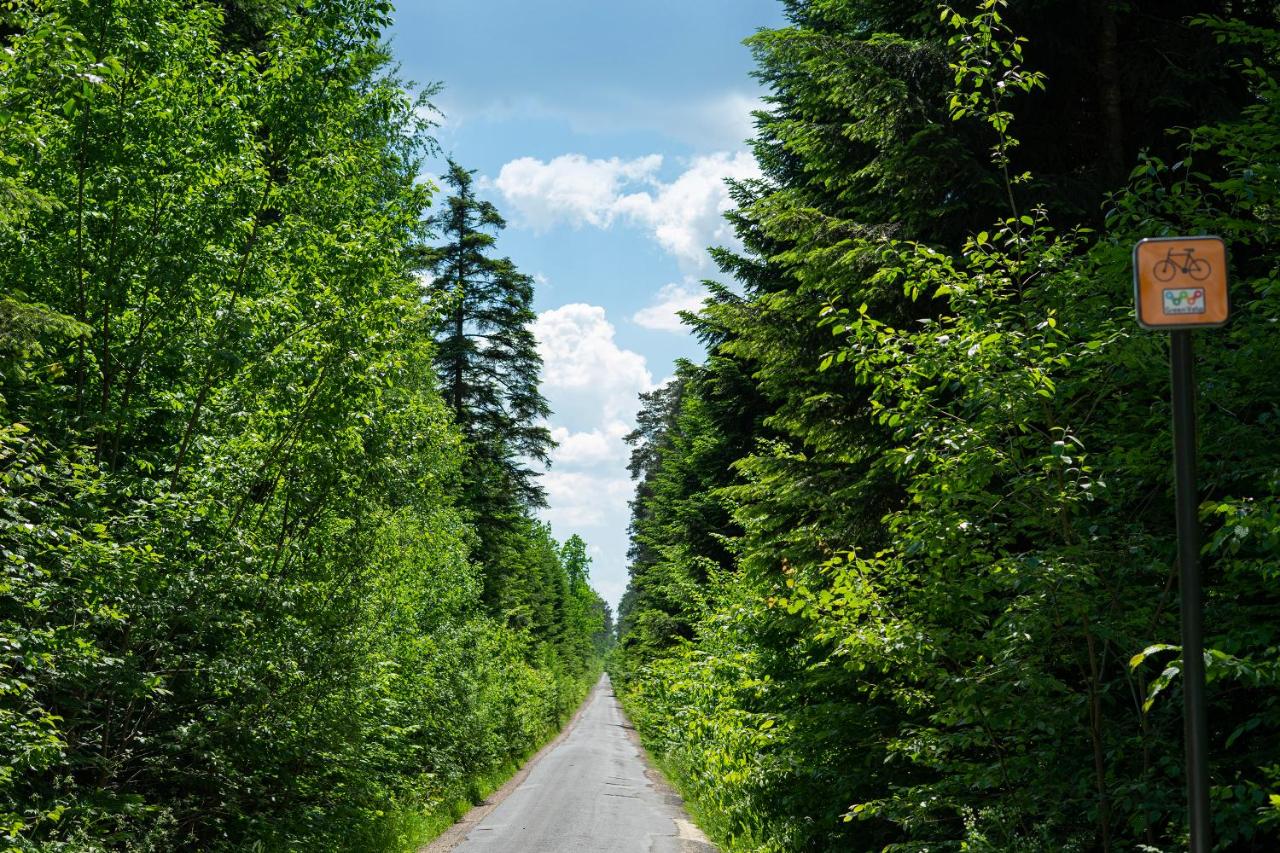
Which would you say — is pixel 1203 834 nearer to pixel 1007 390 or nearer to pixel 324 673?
pixel 1007 390

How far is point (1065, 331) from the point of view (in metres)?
5.43

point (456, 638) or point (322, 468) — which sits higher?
point (322, 468)

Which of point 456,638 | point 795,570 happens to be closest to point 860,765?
point 795,570

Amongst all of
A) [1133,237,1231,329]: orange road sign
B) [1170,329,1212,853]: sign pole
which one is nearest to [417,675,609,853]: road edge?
[1170,329,1212,853]: sign pole

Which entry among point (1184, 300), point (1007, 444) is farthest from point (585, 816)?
point (1184, 300)

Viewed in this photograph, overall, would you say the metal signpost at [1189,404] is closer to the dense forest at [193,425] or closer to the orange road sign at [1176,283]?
the orange road sign at [1176,283]

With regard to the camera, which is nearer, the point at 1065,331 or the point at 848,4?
the point at 1065,331

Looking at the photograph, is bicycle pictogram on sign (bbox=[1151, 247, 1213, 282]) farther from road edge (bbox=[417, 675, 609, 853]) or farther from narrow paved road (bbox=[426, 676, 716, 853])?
road edge (bbox=[417, 675, 609, 853])

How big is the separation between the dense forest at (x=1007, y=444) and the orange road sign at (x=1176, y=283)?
147 centimetres

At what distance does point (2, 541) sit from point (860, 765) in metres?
7.87

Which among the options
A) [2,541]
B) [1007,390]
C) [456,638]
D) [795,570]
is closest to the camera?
[1007,390]

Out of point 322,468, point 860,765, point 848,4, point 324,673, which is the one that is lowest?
point 860,765

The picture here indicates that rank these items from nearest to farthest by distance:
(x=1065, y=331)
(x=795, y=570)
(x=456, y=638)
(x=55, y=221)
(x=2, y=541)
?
(x=1065, y=331), (x=2, y=541), (x=55, y=221), (x=795, y=570), (x=456, y=638)

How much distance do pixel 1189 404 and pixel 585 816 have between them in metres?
16.4
